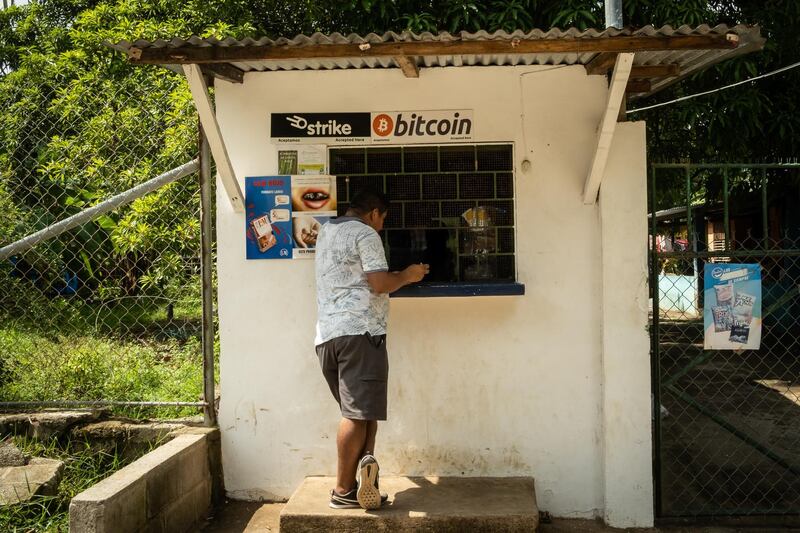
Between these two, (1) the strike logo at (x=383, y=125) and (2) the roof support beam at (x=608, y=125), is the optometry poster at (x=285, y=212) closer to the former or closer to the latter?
(1) the strike logo at (x=383, y=125)

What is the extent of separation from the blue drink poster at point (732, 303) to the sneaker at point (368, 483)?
200 cm

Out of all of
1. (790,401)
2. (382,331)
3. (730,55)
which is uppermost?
(730,55)

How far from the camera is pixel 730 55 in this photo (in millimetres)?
3842

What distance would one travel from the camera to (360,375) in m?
3.64

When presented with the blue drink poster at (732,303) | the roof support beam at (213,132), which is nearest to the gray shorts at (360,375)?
the roof support beam at (213,132)

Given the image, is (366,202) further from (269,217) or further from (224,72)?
(224,72)

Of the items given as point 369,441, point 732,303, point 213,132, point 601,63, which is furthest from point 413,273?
point 732,303

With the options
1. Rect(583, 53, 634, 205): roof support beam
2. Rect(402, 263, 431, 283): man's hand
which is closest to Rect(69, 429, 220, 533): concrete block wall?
Rect(402, 263, 431, 283): man's hand

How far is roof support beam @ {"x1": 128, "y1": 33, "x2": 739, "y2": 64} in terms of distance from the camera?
11.3 feet

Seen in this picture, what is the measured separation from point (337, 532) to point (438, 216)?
1.90 metres

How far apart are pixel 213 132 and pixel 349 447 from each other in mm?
1874

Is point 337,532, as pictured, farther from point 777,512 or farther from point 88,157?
point 88,157

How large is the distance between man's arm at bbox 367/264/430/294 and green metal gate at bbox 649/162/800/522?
1376 mm

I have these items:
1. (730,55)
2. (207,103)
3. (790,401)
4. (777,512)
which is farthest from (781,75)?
(207,103)
